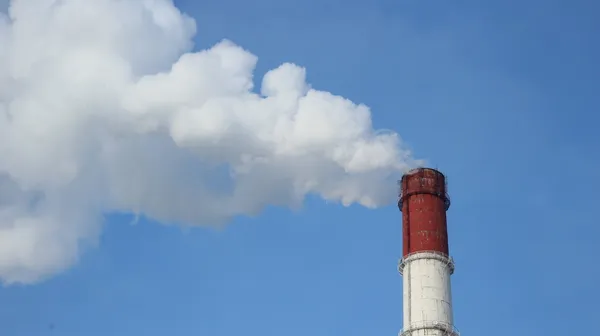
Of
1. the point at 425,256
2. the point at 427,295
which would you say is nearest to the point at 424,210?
the point at 425,256

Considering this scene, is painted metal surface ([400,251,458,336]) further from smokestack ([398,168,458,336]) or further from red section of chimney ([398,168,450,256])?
red section of chimney ([398,168,450,256])

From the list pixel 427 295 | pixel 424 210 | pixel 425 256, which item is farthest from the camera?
pixel 424 210

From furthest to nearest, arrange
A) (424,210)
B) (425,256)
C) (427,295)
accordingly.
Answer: (424,210) → (425,256) → (427,295)

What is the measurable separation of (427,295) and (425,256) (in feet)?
9.36

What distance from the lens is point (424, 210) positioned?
209 feet

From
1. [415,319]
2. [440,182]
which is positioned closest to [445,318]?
[415,319]

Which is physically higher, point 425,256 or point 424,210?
point 424,210

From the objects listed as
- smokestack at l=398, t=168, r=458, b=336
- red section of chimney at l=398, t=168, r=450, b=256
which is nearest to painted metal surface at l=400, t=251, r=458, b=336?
smokestack at l=398, t=168, r=458, b=336

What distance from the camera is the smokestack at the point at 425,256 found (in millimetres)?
59844

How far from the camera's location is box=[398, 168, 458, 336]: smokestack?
196ft

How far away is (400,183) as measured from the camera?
2623 inches

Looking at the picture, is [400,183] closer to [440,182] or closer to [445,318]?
[440,182]

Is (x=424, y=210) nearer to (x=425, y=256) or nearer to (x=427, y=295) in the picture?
(x=425, y=256)

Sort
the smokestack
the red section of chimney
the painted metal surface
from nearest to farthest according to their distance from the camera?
the painted metal surface → the smokestack → the red section of chimney
